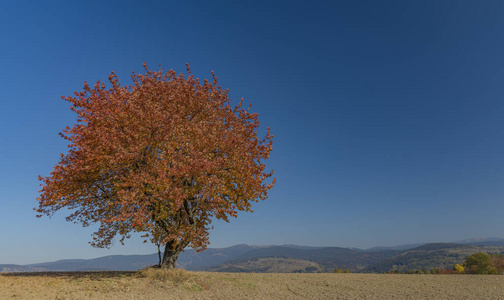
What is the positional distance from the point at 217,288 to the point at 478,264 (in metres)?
44.3

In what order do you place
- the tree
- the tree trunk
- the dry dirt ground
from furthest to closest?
the tree, the tree trunk, the dry dirt ground

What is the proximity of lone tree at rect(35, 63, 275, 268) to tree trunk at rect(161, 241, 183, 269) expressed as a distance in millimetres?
68

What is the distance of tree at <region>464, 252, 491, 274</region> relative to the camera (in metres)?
38.2

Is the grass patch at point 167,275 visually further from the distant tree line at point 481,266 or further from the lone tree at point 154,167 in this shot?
the distant tree line at point 481,266

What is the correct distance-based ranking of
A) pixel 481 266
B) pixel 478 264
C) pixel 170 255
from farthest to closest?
1. pixel 478 264
2. pixel 481 266
3. pixel 170 255

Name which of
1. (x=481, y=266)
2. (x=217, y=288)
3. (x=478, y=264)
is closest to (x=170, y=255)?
(x=217, y=288)

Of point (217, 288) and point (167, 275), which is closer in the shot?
point (217, 288)

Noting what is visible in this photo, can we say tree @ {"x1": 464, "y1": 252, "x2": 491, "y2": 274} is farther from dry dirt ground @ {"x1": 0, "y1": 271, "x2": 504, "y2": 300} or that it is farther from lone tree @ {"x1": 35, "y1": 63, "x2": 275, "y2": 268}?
lone tree @ {"x1": 35, "y1": 63, "x2": 275, "y2": 268}

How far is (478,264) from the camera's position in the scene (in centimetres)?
3991

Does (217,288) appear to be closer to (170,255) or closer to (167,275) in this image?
(167,275)

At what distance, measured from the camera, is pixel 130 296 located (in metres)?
12.9

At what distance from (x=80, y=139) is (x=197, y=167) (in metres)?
7.49

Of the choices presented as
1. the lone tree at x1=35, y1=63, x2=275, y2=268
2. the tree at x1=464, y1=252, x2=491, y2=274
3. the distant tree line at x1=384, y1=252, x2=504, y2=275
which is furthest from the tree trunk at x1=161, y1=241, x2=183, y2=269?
the tree at x1=464, y1=252, x2=491, y2=274

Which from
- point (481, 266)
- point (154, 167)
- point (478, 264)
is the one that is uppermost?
point (154, 167)
